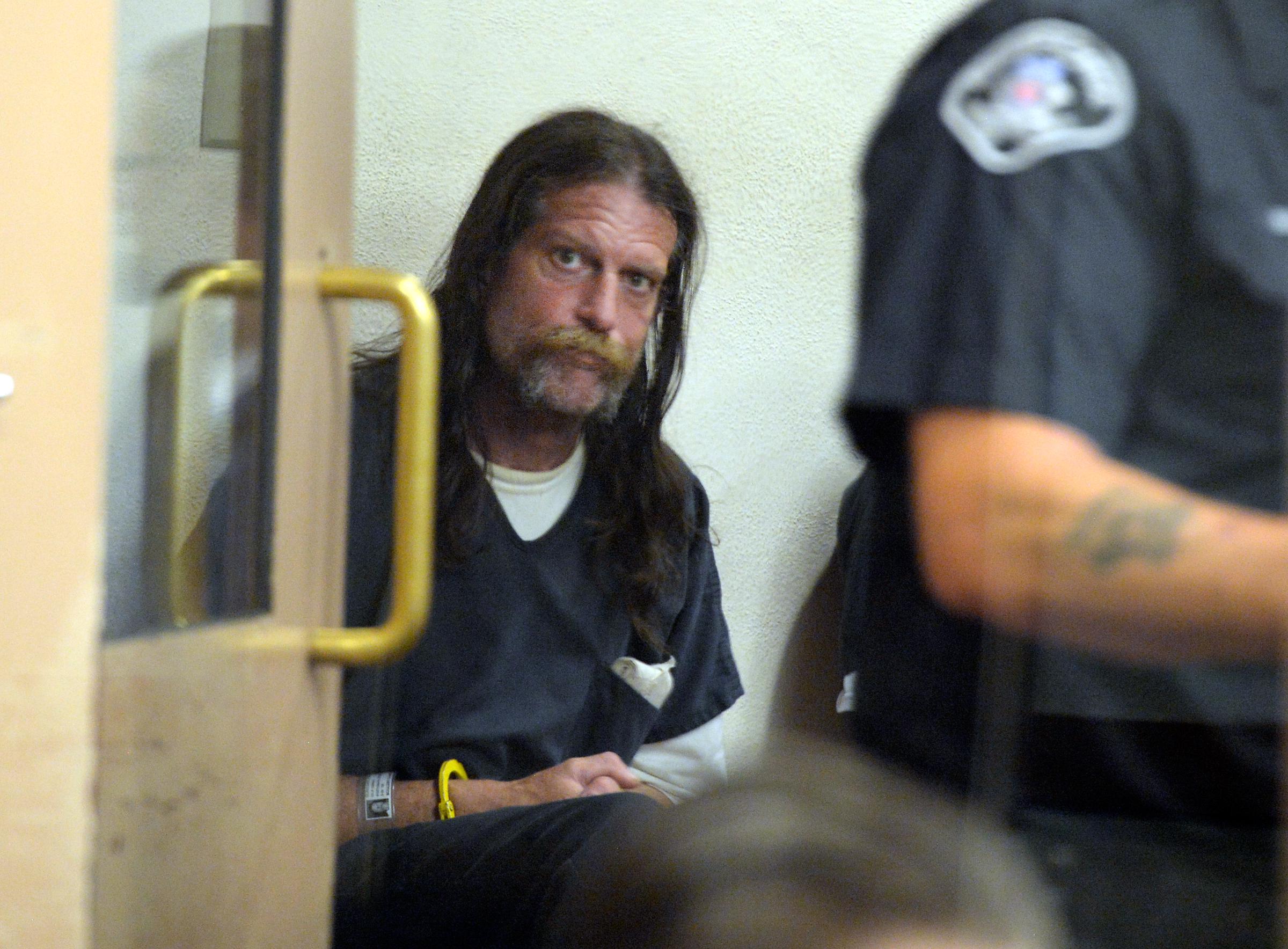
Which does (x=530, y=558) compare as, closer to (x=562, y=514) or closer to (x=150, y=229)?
(x=562, y=514)

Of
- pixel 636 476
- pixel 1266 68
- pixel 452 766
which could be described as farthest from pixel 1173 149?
pixel 452 766

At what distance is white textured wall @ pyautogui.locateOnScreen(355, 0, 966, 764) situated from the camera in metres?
0.77

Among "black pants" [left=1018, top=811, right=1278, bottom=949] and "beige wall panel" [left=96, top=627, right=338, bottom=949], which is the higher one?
"black pants" [left=1018, top=811, right=1278, bottom=949]

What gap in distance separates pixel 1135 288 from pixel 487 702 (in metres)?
0.58

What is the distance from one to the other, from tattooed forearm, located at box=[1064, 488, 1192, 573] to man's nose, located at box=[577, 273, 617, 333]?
0.49m

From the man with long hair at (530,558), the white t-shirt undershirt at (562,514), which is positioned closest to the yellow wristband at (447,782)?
the man with long hair at (530,558)

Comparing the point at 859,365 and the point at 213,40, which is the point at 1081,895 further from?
the point at 213,40

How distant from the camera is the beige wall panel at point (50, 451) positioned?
22.4 inches

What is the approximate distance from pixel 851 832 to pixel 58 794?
0.34 metres

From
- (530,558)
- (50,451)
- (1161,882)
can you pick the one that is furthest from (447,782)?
(1161,882)

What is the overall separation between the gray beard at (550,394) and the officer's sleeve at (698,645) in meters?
Result: 0.08

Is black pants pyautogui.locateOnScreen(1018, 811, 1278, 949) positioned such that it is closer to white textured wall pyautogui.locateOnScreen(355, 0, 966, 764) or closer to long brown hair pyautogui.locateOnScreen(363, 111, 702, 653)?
white textured wall pyautogui.locateOnScreen(355, 0, 966, 764)

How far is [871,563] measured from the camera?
60cm

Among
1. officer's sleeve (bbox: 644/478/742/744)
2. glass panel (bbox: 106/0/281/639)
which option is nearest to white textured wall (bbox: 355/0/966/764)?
officer's sleeve (bbox: 644/478/742/744)
